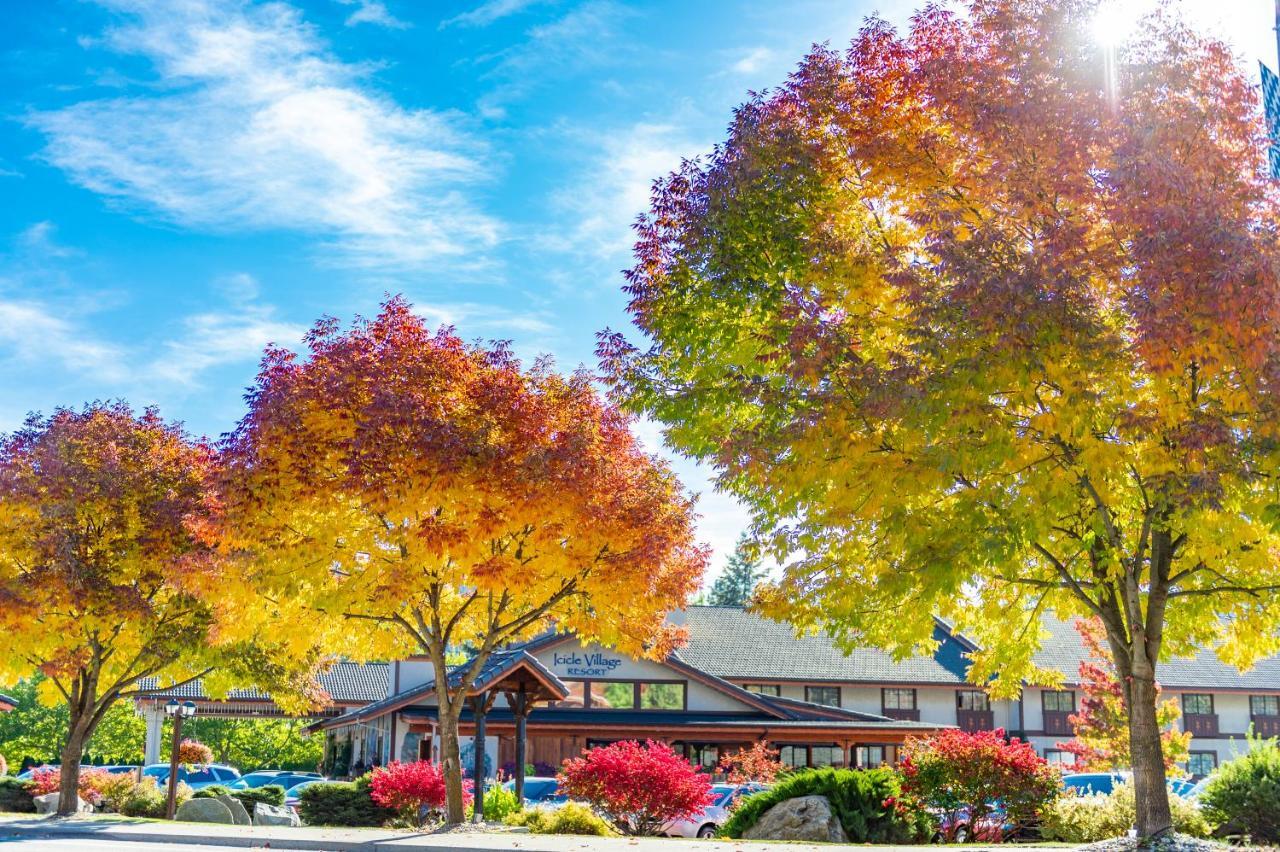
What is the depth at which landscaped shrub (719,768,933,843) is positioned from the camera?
64.8 ft

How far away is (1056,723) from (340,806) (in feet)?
121

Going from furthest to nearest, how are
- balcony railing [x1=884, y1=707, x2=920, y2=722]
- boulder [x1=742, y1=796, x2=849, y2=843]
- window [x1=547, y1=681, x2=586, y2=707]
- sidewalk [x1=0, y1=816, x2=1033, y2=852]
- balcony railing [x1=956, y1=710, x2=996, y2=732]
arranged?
balcony railing [x1=956, y1=710, x2=996, y2=732]
balcony railing [x1=884, y1=707, x2=920, y2=722]
window [x1=547, y1=681, x2=586, y2=707]
boulder [x1=742, y1=796, x2=849, y2=843]
sidewalk [x1=0, y1=816, x2=1033, y2=852]

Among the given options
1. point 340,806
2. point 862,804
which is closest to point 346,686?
point 340,806

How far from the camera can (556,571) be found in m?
21.0

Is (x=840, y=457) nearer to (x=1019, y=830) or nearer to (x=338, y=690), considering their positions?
(x=1019, y=830)

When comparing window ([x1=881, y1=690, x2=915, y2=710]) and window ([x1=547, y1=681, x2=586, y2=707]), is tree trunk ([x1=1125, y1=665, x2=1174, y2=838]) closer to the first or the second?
window ([x1=547, y1=681, x2=586, y2=707])

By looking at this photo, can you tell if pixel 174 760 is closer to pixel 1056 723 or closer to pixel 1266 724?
pixel 1056 723

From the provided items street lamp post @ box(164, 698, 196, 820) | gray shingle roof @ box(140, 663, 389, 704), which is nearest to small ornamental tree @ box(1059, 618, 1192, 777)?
street lamp post @ box(164, 698, 196, 820)

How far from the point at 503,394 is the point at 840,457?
8.19 m

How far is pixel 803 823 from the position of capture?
19438mm

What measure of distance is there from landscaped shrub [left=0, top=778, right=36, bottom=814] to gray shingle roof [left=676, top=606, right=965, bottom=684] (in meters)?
25.6

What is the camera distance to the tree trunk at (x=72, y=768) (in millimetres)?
25703

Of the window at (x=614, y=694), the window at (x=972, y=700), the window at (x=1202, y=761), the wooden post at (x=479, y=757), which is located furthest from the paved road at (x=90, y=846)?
the window at (x=1202, y=761)

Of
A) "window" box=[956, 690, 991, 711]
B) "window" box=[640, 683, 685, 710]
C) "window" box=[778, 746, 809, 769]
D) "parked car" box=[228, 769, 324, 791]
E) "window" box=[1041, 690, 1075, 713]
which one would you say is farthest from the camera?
"window" box=[1041, 690, 1075, 713]
